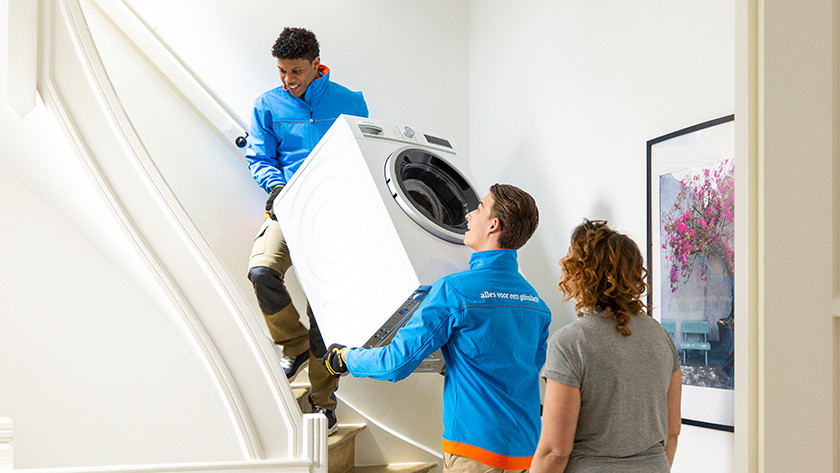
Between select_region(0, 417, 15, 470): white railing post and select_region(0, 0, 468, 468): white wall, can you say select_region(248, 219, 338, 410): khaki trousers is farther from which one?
select_region(0, 417, 15, 470): white railing post

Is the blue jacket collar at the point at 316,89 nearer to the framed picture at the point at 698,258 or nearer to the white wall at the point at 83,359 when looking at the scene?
the white wall at the point at 83,359

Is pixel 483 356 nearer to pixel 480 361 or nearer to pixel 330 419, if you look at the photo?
pixel 480 361

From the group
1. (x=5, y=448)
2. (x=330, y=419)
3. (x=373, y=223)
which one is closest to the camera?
(x=5, y=448)

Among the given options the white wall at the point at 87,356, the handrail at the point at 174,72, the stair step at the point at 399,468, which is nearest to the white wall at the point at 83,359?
A: the white wall at the point at 87,356

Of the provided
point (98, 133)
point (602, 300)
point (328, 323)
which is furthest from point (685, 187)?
point (98, 133)

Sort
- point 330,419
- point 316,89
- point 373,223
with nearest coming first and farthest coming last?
point 373,223 → point 330,419 → point 316,89

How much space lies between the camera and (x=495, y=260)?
215cm

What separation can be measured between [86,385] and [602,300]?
2.47m

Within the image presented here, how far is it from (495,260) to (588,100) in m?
1.19

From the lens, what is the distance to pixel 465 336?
6.70 ft

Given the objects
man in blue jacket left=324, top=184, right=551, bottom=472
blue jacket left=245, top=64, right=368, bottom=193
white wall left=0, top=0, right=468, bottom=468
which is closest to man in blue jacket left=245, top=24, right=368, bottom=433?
blue jacket left=245, top=64, right=368, bottom=193

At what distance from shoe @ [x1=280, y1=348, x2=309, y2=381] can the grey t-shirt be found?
177cm

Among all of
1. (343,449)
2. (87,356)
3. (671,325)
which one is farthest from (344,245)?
(87,356)

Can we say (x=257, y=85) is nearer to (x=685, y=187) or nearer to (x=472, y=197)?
(x=472, y=197)
